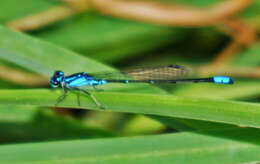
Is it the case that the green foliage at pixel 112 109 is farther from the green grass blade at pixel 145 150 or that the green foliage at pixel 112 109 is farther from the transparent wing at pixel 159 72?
the transparent wing at pixel 159 72

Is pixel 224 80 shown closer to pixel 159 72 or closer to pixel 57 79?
pixel 159 72

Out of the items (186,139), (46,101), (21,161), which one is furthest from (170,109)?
(21,161)

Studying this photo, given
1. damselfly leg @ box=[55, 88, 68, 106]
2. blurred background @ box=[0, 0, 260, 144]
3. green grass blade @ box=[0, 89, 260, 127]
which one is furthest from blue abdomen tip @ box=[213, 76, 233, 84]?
damselfly leg @ box=[55, 88, 68, 106]

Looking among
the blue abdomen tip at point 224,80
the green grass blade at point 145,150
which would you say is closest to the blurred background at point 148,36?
the blue abdomen tip at point 224,80

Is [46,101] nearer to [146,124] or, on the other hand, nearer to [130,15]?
[146,124]

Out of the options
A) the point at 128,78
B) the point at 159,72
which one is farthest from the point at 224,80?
the point at 128,78

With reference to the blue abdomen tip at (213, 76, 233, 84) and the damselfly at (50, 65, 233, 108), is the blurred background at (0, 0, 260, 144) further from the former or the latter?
the blue abdomen tip at (213, 76, 233, 84)
